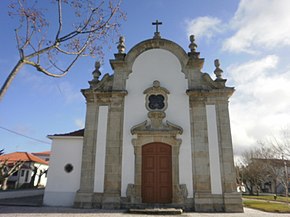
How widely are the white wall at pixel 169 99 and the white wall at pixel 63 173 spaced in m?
2.17

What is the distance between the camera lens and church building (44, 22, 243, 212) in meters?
9.70

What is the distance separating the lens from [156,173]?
10117 millimetres

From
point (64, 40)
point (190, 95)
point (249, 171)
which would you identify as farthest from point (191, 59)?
point (249, 171)

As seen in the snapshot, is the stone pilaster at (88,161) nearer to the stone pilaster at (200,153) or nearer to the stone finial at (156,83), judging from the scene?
the stone finial at (156,83)

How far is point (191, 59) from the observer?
11.5 metres

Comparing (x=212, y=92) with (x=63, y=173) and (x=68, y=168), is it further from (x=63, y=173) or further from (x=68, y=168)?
(x=63, y=173)

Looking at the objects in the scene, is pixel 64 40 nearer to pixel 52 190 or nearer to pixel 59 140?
pixel 59 140

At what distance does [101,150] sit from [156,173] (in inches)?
103

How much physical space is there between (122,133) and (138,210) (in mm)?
3414

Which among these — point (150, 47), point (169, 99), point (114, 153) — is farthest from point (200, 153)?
point (150, 47)

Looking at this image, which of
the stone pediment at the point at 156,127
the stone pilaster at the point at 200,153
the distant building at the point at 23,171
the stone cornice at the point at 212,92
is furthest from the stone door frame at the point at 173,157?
the distant building at the point at 23,171

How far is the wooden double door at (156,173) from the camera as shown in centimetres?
981

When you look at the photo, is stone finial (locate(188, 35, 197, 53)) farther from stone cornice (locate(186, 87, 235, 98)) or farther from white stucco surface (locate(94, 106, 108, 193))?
white stucco surface (locate(94, 106, 108, 193))

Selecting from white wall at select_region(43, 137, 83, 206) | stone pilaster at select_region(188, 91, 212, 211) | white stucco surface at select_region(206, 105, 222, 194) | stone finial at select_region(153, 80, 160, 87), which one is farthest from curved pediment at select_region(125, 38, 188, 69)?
white wall at select_region(43, 137, 83, 206)
